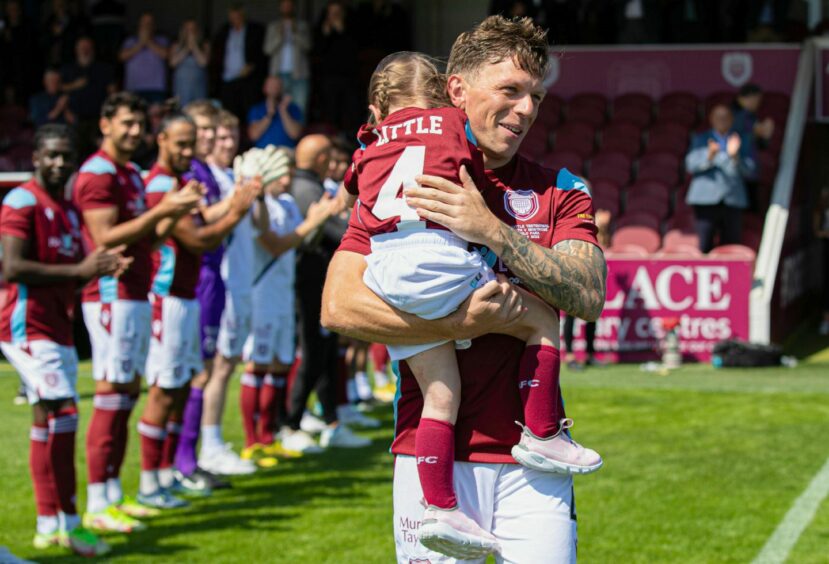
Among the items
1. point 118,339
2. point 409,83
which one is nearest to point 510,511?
point 409,83

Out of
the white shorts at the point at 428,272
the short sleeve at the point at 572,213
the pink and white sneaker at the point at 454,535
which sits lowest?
the pink and white sneaker at the point at 454,535

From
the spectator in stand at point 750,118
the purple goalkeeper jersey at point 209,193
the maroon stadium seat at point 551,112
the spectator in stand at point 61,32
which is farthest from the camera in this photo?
the spectator in stand at point 61,32

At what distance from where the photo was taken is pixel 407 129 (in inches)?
131

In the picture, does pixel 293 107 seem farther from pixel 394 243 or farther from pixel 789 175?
pixel 394 243

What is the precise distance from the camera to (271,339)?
919 centimetres

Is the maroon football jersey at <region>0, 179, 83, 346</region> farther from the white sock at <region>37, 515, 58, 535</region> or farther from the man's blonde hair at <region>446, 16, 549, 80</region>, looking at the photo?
the man's blonde hair at <region>446, 16, 549, 80</region>

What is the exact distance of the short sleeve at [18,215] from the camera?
650 cm

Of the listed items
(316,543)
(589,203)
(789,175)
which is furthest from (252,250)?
(789,175)

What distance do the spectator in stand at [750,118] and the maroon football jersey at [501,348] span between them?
40.3 ft

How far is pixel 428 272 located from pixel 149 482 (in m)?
4.89

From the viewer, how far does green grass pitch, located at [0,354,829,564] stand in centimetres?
666

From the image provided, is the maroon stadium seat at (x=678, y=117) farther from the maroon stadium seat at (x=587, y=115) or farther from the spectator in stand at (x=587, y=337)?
the spectator in stand at (x=587, y=337)

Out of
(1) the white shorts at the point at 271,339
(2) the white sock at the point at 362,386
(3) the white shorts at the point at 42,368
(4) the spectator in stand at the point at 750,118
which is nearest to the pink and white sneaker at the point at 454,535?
(3) the white shorts at the point at 42,368

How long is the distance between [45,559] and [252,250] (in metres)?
3.04
